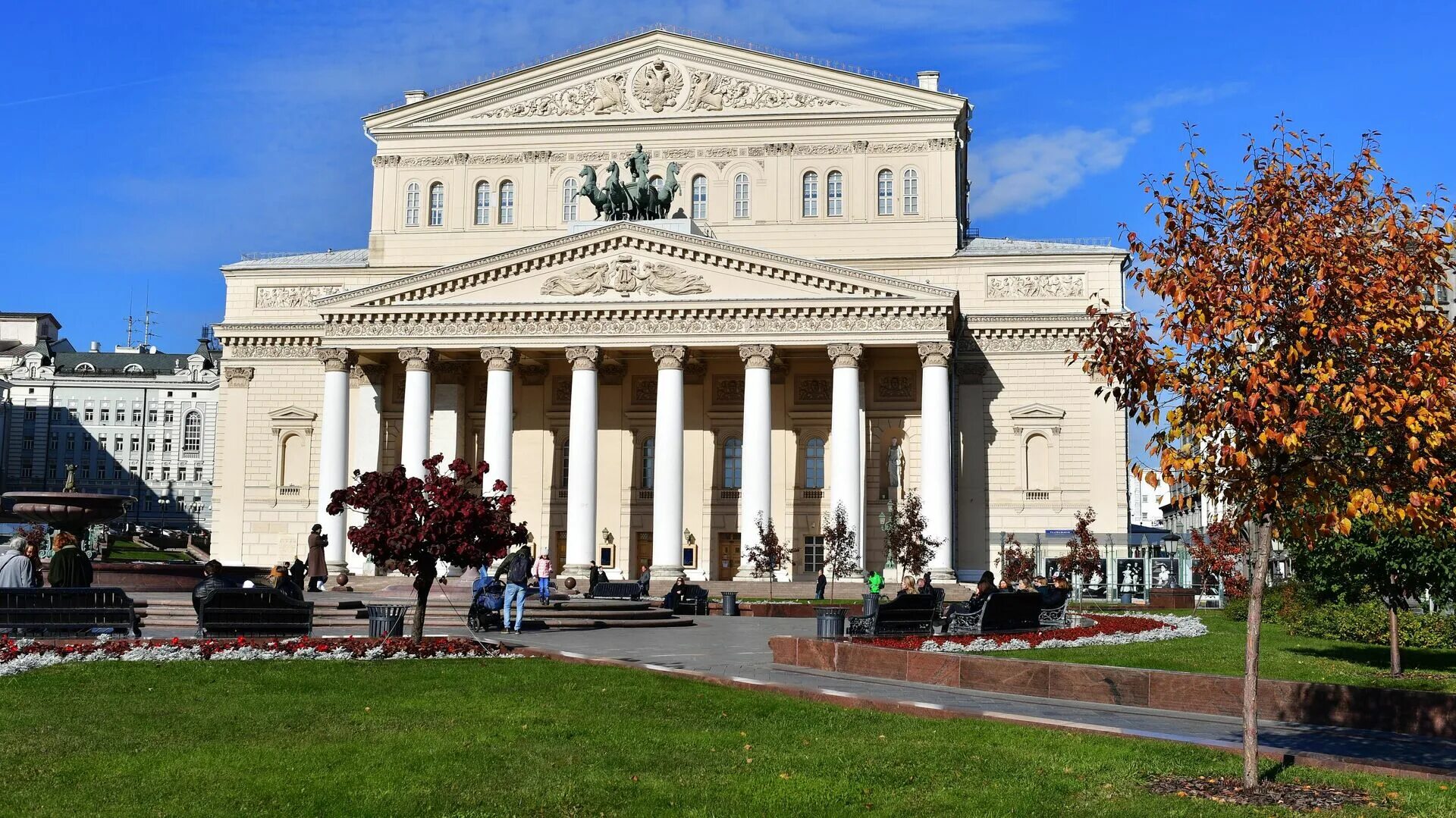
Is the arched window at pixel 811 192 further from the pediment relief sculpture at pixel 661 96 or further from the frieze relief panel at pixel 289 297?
the frieze relief panel at pixel 289 297

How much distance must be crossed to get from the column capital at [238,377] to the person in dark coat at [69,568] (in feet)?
130

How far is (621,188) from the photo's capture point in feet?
185

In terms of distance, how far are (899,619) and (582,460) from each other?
2871 centimetres

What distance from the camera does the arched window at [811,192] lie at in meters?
62.4

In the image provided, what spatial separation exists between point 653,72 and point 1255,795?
2190 inches

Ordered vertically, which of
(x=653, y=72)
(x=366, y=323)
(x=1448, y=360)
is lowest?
(x=1448, y=360)

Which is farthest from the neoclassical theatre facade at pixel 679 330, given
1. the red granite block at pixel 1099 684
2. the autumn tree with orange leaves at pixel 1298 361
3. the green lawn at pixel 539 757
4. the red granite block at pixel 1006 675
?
the autumn tree with orange leaves at pixel 1298 361

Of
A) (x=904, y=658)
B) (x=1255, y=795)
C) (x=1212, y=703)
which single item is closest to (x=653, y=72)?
(x=904, y=658)

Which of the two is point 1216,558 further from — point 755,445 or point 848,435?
point 755,445

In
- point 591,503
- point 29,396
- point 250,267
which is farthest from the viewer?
point 29,396

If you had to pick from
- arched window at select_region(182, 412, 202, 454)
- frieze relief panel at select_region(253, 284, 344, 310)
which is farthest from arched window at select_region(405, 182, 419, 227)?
arched window at select_region(182, 412, 202, 454)

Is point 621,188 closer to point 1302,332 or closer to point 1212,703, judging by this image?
point 1212,703

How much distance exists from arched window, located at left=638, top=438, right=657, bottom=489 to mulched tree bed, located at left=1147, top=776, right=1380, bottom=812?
48.2 m

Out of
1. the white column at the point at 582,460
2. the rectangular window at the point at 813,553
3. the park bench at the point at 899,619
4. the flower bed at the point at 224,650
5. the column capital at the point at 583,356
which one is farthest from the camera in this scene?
the rectangular window at the point at 813,553
